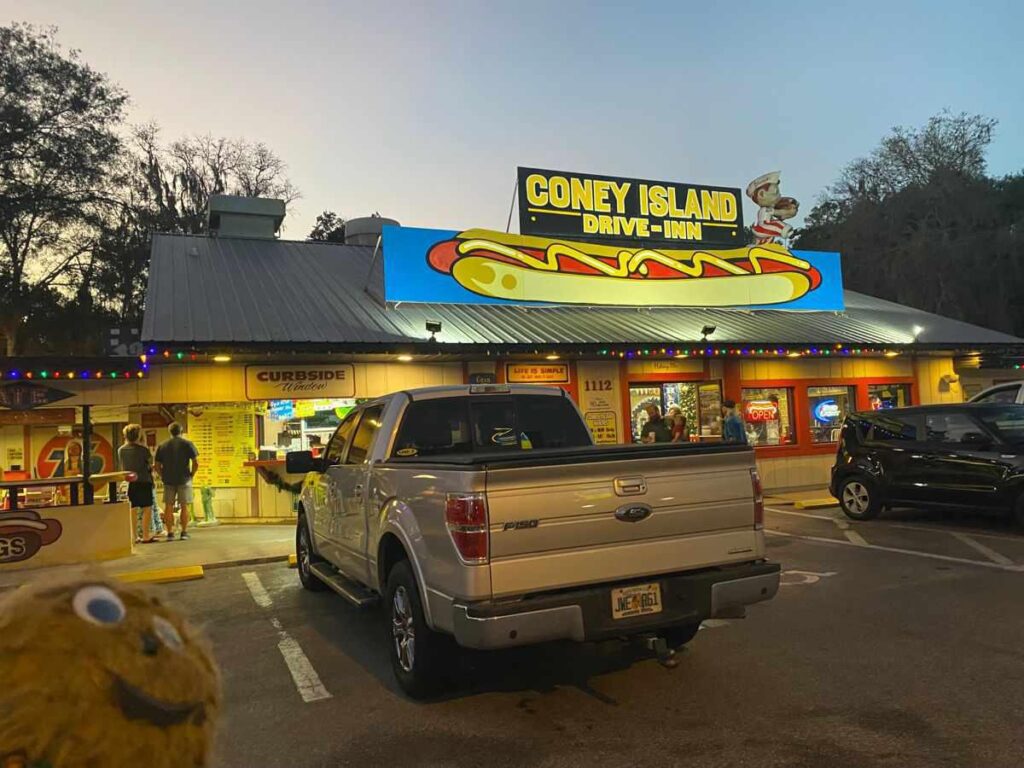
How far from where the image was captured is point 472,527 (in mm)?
4027

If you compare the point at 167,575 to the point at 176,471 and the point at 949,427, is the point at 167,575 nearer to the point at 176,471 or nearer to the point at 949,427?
the point at 176,471

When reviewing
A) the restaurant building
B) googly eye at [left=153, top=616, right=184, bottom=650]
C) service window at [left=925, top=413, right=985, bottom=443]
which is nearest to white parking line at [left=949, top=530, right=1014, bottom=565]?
service window at [left=925, top=413, right=985, bottom=443]

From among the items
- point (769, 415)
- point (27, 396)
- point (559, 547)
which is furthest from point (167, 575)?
point (769, 415)

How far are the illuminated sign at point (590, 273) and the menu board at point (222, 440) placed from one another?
3952mm

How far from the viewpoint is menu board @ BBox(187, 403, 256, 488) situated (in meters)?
14.3

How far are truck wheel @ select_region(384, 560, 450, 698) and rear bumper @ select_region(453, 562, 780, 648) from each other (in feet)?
1.77

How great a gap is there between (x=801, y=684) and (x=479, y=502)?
2.46 m

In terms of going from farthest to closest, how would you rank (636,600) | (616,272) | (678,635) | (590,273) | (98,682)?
1. (616,272)
2. (590,273)
3. (678,635)
4. (636,600)
5. (98,682)

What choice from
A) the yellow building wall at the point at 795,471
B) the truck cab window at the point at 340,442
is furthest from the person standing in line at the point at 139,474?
the yellow building wall at the point at 795,471

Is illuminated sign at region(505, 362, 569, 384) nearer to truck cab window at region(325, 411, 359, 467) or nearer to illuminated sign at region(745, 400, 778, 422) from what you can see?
illuminated sign at region(745, 400, 778, 422)

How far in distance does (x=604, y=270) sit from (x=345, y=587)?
39.0 feet

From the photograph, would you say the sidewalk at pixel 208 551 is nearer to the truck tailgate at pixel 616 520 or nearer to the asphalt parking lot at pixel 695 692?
the asphalt parking lot at pixel 695 692

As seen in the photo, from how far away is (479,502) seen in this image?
4008mm

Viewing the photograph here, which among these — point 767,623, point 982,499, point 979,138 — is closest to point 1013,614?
point 767,623
